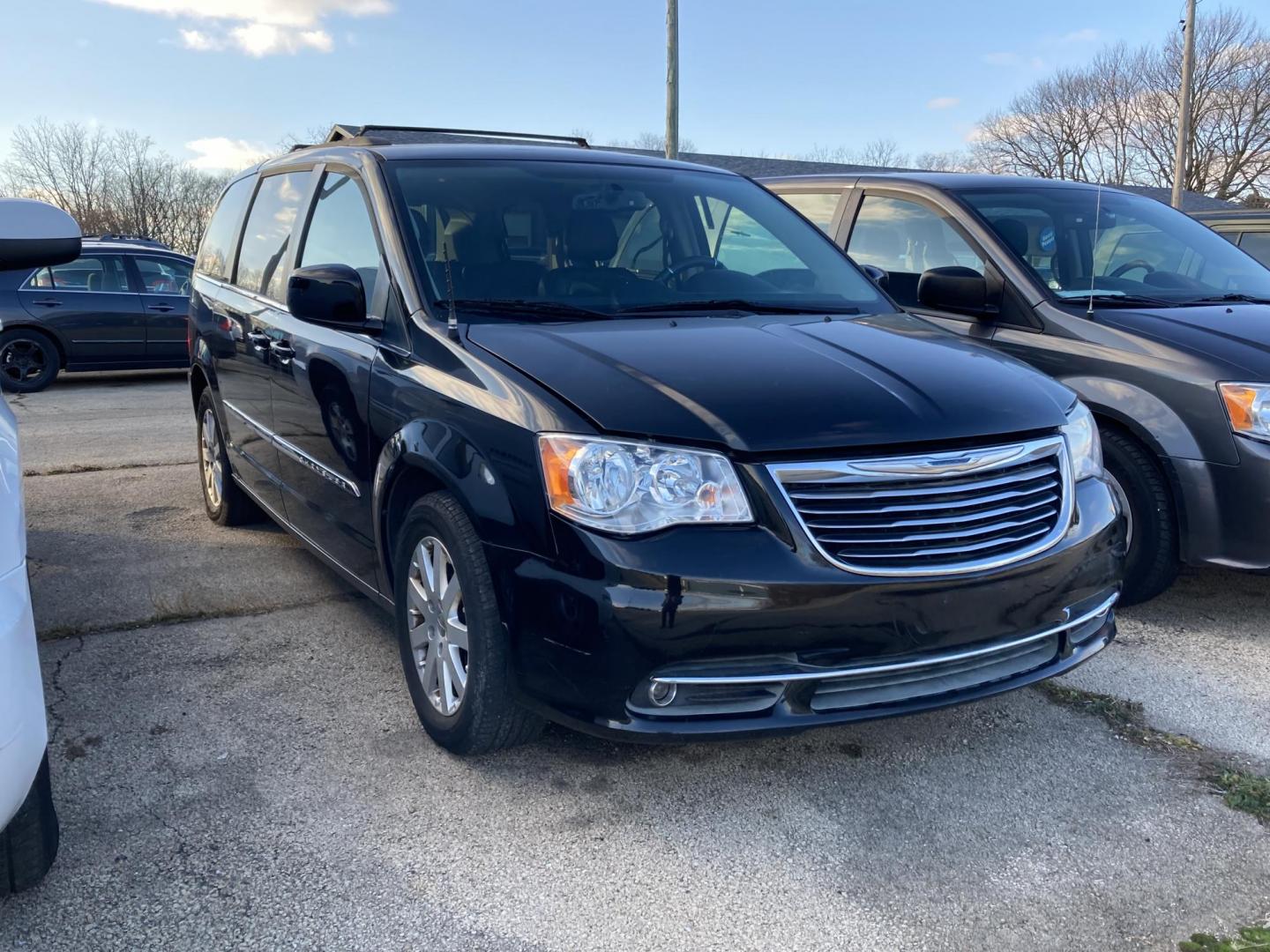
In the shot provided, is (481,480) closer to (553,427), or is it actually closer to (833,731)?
(553,427)

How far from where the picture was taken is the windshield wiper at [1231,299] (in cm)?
475

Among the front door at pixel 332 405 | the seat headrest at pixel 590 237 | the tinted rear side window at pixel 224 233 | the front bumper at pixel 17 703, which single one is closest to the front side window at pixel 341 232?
the front door at pixel 332 405

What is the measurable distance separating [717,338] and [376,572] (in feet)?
4.29

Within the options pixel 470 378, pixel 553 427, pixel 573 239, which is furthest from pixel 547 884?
pixel 573 239

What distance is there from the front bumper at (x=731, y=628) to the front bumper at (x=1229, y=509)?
1.62 m

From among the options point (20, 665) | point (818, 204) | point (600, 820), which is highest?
point (818, 204)

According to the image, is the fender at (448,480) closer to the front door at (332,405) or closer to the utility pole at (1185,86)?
the front door at (332,405)

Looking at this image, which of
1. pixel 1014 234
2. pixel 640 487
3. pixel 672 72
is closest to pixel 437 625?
pixel 640 487

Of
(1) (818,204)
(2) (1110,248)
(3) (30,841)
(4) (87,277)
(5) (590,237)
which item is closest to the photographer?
(3) (30,841)

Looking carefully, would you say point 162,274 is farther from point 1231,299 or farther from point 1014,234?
point 1231,299

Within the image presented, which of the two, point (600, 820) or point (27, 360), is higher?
point (27, 360)

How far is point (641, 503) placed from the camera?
2551 mm

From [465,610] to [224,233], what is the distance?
135 inches

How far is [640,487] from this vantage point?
8.40ft
